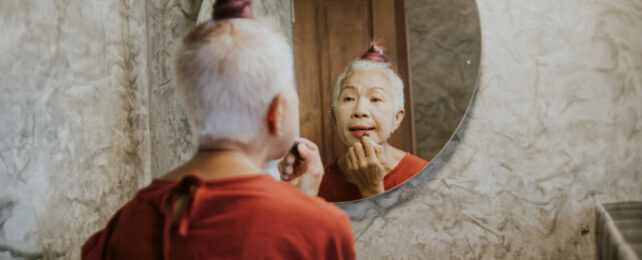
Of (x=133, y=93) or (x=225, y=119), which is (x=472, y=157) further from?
(x=133, y=93)

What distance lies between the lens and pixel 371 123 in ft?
3.67

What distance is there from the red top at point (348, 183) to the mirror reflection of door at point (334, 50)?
0.03m

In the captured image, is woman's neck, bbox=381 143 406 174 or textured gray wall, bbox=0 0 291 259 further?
woman's neck, bbox=381 143 406 174

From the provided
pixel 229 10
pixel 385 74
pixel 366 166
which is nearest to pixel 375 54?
pixel 385 74

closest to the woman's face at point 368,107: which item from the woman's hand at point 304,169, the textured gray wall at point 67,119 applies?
the woman's hand at point 304,169

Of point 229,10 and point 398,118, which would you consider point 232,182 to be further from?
point 398,118

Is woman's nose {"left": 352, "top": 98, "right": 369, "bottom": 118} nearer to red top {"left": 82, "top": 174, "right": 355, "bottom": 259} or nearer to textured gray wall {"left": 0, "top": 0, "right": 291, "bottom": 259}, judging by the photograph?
textured gray wall {"left": 0, "top": 0, "right": 291, "bottom": 259}

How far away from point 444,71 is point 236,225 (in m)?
0.78

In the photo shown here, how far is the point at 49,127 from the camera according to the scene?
3.15ft

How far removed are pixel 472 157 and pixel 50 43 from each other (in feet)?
3.36

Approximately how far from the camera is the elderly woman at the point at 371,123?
1124mm

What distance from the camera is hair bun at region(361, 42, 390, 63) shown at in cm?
113

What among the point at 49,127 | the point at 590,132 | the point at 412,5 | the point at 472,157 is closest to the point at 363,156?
the point at 472,157

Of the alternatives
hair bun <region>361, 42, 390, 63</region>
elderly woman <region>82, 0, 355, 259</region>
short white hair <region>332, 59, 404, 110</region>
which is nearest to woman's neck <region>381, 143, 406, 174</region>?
short white hair <region>332, 59, 404, 110</region>
